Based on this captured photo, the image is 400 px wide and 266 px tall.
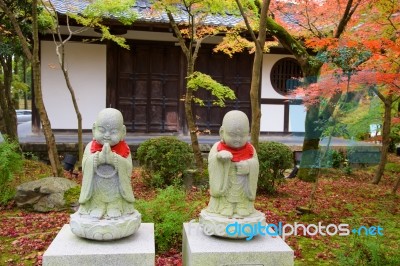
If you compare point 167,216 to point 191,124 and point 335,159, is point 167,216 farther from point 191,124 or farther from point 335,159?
point 335,159

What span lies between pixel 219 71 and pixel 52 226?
9.29 metres

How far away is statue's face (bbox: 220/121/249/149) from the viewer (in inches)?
167

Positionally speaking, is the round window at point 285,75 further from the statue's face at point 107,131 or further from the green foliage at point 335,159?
the statue's face at point 107,131

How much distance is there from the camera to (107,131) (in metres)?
4.08

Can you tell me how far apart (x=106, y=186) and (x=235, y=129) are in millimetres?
1434

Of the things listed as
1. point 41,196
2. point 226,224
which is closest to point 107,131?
point 226,224

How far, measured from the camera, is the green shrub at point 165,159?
341 inches

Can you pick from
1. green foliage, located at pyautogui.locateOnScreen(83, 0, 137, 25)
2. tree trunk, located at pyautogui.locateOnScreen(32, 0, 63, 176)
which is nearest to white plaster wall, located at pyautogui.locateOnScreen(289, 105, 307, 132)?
green foliage, located at pyautogui.locateOnScreen(83, 0, 137, 25)

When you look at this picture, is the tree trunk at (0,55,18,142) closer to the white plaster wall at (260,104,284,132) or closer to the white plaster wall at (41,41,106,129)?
the white plaster wall at (41,41,106,129)

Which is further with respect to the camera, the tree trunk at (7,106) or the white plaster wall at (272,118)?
the white plaster wall at (272,118)

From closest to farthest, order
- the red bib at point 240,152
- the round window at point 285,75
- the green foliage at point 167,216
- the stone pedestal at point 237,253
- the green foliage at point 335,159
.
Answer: the stone pedestal at point 237,253, the red bib at point 240,152, the green foliage at point 167,216, the green foliage at point 335,159, the round window at point 285,75

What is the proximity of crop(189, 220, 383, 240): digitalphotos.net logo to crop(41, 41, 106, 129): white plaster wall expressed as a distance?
29.7 ft

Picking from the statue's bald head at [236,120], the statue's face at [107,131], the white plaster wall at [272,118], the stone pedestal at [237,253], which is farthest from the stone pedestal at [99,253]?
the white plaster wall at [272,118]

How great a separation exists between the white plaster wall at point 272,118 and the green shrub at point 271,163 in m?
6.53
